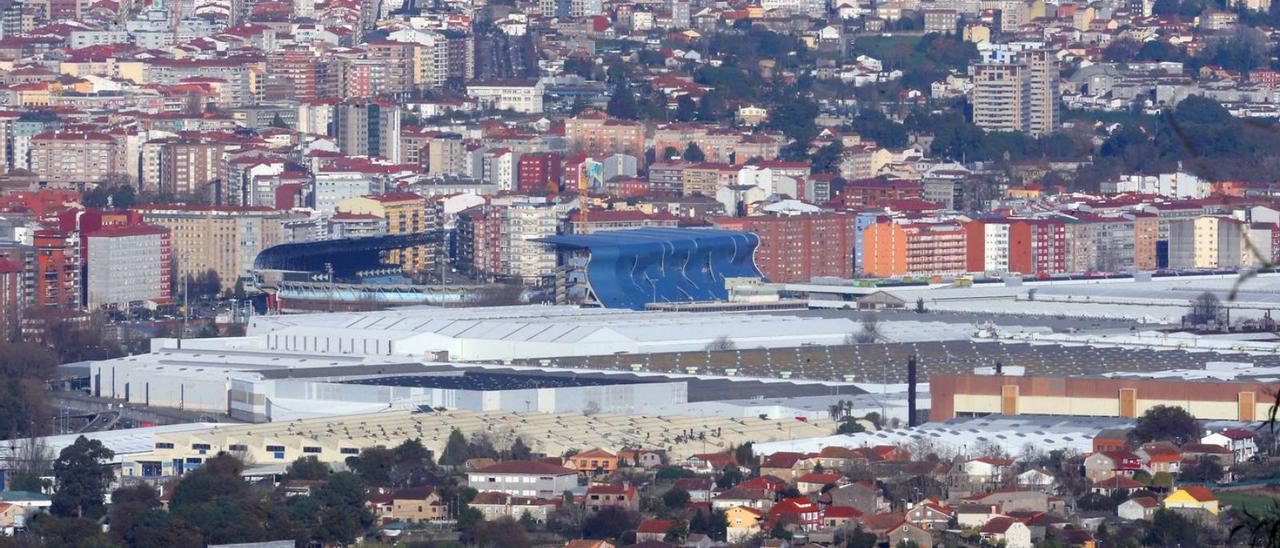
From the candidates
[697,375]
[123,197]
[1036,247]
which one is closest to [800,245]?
[1036,247]

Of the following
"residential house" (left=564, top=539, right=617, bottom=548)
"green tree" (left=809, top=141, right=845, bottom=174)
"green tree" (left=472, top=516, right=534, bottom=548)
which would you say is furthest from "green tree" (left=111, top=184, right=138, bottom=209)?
"residential house" (left=564, top=539, right=617, bottom=548)

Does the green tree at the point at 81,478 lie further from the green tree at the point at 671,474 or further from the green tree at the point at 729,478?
the green tree at the point at 729,478

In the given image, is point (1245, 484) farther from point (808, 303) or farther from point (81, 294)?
point (81, 294)

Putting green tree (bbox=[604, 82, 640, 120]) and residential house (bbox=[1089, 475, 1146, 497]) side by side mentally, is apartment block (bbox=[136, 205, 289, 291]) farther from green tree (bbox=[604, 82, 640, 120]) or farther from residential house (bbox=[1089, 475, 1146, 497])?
residential house (bbox=[1089, 475, 1146, 497])

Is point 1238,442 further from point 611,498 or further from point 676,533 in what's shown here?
point 676,533

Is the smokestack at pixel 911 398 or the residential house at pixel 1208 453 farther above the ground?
the smokestack at pixel 911 398

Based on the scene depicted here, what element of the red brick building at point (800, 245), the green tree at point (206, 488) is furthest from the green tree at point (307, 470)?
the red brick building at point (800, 245)
